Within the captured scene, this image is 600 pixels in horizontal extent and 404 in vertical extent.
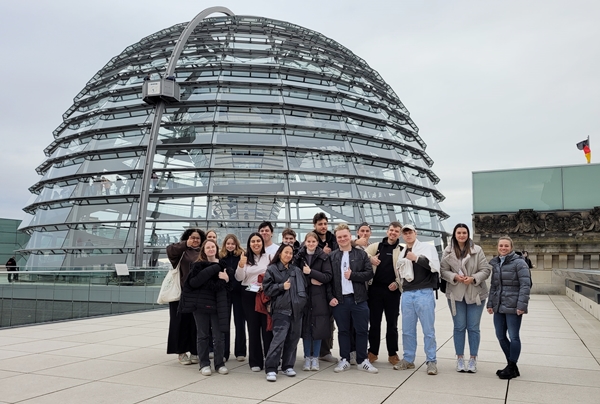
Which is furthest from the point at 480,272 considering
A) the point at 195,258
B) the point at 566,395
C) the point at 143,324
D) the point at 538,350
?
the point at 143,324

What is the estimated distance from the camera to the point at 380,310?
7.01 m

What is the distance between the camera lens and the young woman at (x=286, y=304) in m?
6.22

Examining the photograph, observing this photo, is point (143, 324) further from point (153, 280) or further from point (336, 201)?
point (336, 201)

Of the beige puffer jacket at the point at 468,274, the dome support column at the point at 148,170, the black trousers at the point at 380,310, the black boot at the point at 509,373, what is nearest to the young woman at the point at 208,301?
the black trousers at the point at 380,310

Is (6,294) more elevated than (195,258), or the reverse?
(195,258)

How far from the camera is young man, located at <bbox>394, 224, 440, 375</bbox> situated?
6359 millimetres

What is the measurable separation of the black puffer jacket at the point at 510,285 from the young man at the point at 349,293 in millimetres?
1500

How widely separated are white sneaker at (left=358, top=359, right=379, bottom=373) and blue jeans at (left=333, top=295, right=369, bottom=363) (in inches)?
5.2

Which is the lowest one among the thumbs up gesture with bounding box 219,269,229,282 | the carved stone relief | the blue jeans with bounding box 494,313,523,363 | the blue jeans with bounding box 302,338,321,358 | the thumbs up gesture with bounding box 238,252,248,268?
the blue jeans with bounding box 302,338,321,358

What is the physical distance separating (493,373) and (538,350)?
199 centimetres

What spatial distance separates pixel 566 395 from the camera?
16.5 ft

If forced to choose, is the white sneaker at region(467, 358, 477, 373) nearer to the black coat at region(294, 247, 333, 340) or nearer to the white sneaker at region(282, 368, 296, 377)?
→ the black coat at region(294, 247, 333, 340)

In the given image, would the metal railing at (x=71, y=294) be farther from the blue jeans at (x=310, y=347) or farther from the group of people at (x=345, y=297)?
the blue jeans at (x=310, y=347)

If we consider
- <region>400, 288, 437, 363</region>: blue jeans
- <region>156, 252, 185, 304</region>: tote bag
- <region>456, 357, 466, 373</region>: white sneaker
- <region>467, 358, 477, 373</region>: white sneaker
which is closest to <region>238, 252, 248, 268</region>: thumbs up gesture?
<region>156, 252, 185, 304</region>: tote bag
